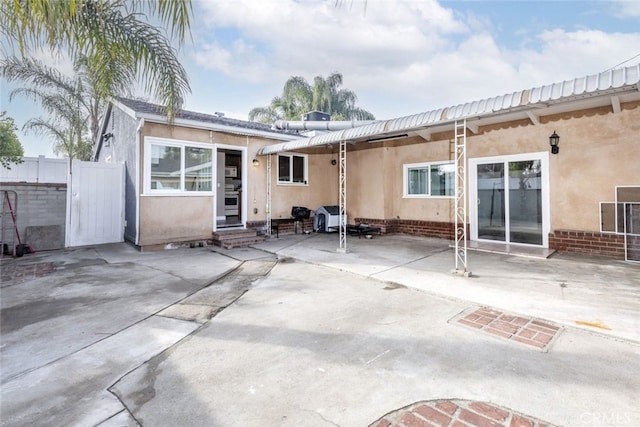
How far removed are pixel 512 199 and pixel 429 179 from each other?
2497 mm

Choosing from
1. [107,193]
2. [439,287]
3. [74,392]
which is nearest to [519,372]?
[439,287]

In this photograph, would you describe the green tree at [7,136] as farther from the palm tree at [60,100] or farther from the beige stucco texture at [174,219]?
the beige stucco texture at [174,219]

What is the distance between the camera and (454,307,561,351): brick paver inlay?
306cm

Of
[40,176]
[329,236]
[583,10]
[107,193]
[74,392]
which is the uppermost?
[583,10]

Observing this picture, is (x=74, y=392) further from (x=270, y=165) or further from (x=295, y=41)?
(x=295, y=41)

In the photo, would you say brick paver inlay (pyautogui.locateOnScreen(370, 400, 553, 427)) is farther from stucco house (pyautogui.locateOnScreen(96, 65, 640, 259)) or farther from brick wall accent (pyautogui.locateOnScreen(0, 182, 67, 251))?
brick wall accent (pyautogui.locateOnScreen(0, 182, 67, 251))

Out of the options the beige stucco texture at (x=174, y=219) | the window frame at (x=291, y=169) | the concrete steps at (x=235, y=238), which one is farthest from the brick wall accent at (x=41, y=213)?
the window frame at (x=291, y=169)

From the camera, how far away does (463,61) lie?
42.9 ft

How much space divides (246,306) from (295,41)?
11.2 metres

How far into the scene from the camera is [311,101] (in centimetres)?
2073

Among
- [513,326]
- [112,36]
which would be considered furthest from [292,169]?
[513,326]

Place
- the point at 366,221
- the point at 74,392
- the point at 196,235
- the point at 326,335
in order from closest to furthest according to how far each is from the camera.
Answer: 1. the point at 74,392
2. the point at 326,335
3. the point at 196,235
4. the point at 366,221

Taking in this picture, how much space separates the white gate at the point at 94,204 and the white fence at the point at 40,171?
67 centimetres

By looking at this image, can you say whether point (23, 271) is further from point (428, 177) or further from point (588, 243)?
point (588, 243)
